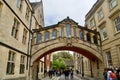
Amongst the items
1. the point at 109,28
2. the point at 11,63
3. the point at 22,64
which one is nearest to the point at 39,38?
the point at 22,64

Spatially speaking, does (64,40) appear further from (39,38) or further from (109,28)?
(109,28)

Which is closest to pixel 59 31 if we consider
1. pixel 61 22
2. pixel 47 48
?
pixel 61 22

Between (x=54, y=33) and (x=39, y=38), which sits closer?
(x=39, y=38)

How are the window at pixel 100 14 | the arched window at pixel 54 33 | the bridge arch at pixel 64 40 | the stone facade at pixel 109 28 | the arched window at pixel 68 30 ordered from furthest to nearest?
1. the window at pixel 100 14
2. the arched window at pixel 68 30
3. the arched window at pixel 54 33
4. the bridge arch at pixel 64 40
5. the stone facade at pixel 109 28

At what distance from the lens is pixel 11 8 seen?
10625 millimetres

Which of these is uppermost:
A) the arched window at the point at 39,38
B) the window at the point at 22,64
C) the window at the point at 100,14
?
the window at the point at 100,14

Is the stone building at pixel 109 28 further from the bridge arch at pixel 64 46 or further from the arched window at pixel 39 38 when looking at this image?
the arched window at pixel 39 38

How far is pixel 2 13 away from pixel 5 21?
2.47 ft

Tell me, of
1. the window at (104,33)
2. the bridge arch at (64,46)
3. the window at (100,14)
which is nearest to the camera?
the bridge arch at (64,46)

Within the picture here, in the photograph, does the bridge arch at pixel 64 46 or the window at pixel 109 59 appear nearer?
the window at pixel 109 59

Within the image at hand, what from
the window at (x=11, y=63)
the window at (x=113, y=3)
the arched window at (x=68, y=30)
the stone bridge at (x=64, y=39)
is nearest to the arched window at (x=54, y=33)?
the stone bridge at (x=64, y=39)

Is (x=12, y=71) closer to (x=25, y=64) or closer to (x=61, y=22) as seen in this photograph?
(x=25, y=64)

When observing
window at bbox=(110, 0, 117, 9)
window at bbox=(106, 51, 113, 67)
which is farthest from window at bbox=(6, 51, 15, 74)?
window at bbox=(110, 0, 117, 9)

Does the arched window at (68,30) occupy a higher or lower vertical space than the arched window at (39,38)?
higher
